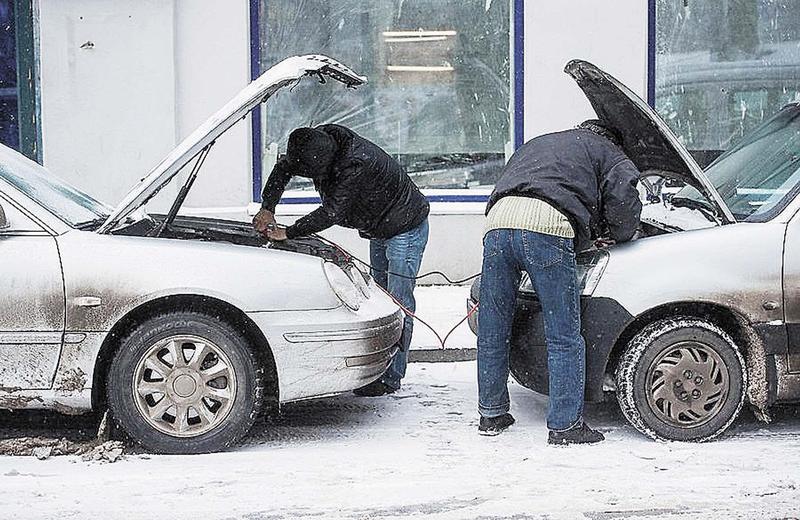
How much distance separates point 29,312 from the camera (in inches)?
220

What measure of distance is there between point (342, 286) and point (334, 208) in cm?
89

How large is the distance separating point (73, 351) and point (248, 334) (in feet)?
2.66

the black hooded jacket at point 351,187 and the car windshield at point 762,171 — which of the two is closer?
the car windshield at point 762,171

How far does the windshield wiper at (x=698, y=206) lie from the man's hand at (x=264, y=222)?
2325 millimetres

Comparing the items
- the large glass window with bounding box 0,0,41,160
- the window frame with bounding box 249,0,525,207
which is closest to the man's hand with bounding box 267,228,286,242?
the window frame with bounding box 249,0,525,207

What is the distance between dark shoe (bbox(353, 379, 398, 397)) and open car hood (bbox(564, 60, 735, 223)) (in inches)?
75.0

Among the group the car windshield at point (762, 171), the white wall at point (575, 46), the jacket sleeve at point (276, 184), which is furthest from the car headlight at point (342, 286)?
the white wall at point (575, 46)

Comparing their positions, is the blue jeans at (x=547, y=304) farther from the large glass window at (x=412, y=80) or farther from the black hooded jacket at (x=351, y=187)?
the large glass window at (x=412, y=80)

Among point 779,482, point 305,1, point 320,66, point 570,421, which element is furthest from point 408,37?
point 779,482

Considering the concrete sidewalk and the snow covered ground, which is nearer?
the snow covered ground

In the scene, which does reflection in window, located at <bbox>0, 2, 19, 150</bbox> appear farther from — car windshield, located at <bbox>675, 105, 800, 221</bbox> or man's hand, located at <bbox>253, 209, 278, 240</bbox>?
car windshield, located at <bbox>675, 105, 800, 221</bbox>

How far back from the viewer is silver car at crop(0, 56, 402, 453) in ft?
18.4

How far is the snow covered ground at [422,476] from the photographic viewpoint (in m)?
4.91

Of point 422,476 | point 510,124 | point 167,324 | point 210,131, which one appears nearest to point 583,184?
point 422,476
